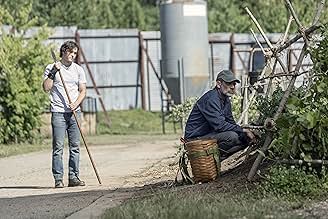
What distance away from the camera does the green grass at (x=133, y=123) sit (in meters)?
27.6

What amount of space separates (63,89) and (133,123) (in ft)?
54.6

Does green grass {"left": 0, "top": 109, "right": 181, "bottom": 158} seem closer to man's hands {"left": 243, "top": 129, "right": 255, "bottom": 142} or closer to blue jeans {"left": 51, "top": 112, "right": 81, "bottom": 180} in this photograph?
blue jeans {"left": 51, "top": 112, "right": 81, "bottom": 180}

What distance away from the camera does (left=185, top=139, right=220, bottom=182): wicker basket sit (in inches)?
413

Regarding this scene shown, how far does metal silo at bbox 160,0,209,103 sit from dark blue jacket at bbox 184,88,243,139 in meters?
13.5

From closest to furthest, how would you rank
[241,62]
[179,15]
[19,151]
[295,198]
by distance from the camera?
1. [295,198]
2. [19,151]
3. [179,15]
4. [241,62]

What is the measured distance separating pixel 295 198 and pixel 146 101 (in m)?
A: 22.2

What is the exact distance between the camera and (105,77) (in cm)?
3022

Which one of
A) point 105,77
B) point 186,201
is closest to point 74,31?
point 105,77

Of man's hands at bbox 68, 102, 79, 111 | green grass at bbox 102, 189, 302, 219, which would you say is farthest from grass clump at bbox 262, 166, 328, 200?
man's hands at bbox 68, 102, 79, 111

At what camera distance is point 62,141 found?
1252 cm

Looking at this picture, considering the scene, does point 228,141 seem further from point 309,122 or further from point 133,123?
point 133,123

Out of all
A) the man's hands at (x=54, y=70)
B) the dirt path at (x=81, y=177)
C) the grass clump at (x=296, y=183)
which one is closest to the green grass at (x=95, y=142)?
the dirt path at (x=81, y=177)

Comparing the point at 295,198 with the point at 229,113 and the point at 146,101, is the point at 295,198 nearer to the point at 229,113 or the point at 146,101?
the point at 229,113

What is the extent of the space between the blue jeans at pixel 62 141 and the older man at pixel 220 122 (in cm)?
205
